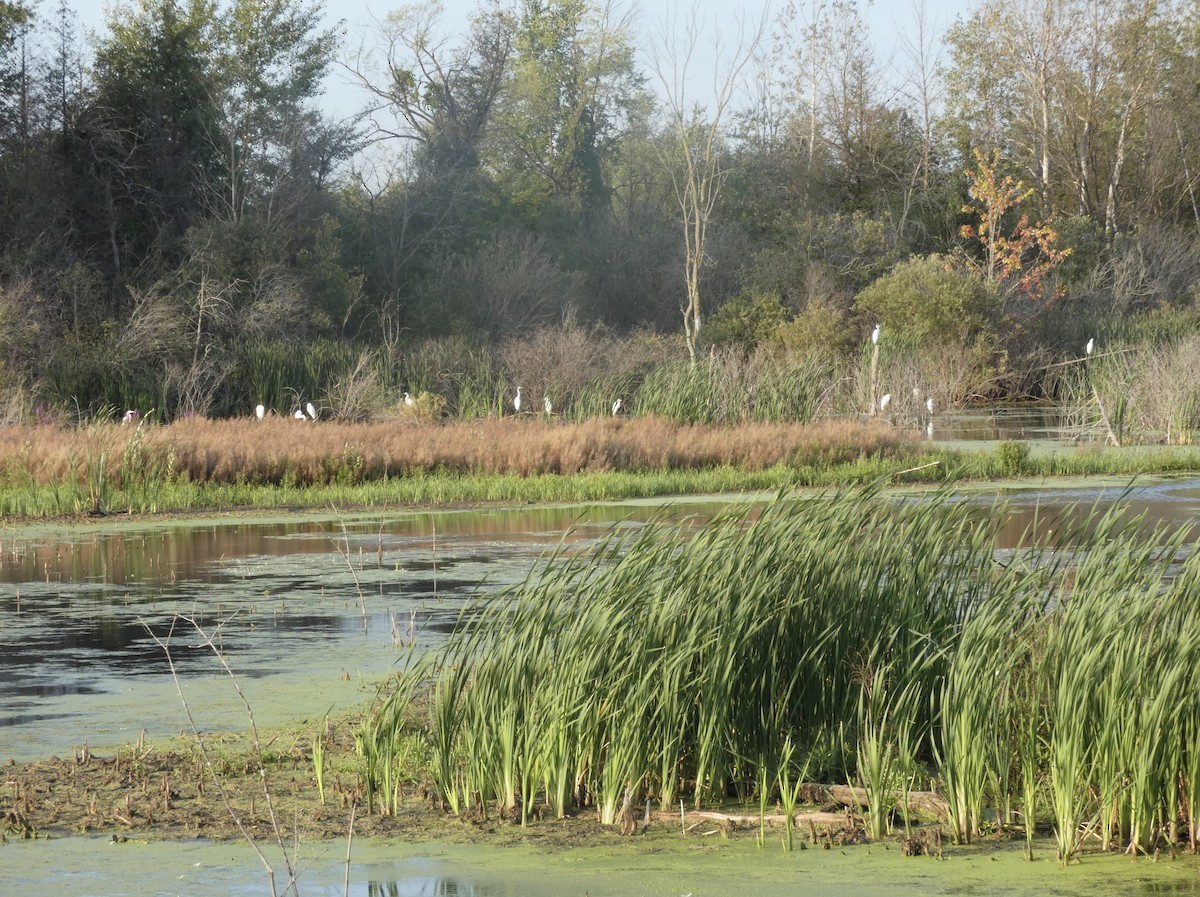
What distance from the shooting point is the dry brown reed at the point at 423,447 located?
802 inches

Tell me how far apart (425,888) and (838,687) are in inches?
86.5

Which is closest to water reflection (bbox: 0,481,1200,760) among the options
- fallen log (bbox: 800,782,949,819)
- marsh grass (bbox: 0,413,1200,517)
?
fallen log (bbox: 800,782,949,819)

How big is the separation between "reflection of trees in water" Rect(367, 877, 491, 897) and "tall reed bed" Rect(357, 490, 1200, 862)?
28.6 inches

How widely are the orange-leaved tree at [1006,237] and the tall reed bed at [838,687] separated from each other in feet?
122

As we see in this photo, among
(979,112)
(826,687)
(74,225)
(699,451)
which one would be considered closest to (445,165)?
(74,225)

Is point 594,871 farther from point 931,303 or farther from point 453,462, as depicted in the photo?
point 931,303

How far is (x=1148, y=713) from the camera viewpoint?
5.63 m

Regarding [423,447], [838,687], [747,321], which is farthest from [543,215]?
[838,687]

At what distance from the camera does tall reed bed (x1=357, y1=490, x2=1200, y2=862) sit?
19.1ft

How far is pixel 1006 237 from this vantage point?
49.4m

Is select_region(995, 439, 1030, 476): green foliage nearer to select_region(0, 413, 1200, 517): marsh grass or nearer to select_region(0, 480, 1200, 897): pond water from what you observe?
select_region(0, 413, 1200, 517): marsh grass

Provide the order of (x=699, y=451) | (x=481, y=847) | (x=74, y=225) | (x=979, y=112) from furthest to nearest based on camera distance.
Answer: (x=979, y=112)
(x=74, y=225)
(x=699, y=451)
(x=481, y=847)

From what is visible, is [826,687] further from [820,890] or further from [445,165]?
[445,165]

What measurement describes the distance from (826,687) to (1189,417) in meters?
20.7
